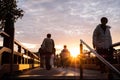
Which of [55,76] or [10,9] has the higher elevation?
[10,9]

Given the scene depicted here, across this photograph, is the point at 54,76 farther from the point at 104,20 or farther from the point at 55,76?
the point at 104,20

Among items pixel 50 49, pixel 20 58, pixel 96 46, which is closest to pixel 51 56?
pixel 50 49

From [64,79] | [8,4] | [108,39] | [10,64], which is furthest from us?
[8,4]

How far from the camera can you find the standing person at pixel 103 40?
367 inches

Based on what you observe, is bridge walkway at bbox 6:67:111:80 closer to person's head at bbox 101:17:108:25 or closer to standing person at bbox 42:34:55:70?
person's head at bbox 101:17:108:25

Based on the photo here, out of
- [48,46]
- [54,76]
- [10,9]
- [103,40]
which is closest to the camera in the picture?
[54,76]

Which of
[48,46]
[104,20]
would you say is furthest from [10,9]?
[104,20]

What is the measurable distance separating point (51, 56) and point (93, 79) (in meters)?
7.32

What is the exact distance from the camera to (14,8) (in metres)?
24.1

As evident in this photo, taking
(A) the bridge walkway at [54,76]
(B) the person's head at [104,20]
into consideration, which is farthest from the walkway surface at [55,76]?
(B) the person's head at [104,20]

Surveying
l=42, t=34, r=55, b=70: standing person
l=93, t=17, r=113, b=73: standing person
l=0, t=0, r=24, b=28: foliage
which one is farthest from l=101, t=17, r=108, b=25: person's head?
l=0, t=0, r=24, b=28: foliage

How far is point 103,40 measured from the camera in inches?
368

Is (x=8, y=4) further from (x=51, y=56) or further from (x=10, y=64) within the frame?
(x=10, y=64)

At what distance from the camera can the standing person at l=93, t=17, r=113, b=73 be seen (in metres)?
9.33
